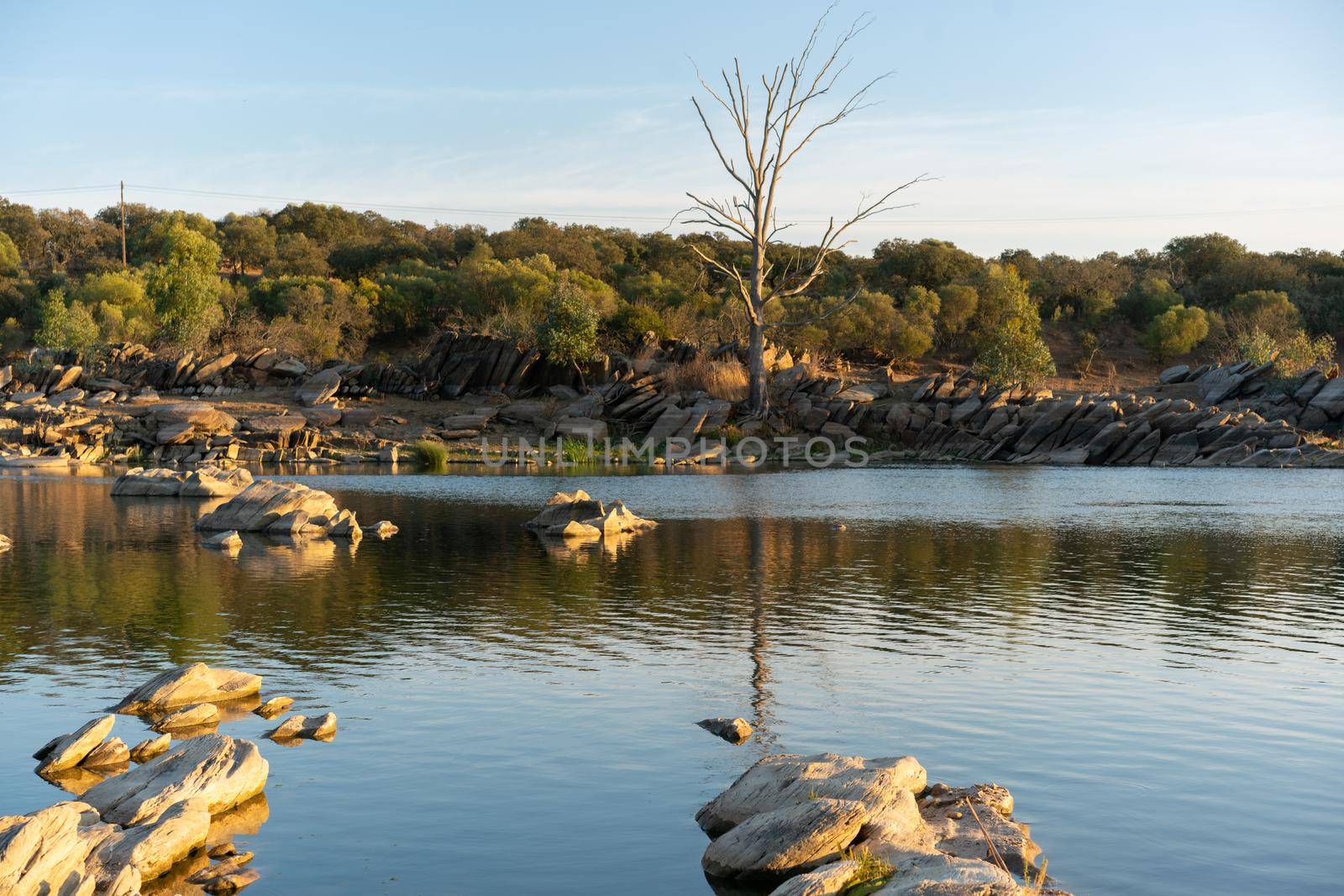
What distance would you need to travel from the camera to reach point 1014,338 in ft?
287

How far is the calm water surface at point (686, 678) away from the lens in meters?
11.8

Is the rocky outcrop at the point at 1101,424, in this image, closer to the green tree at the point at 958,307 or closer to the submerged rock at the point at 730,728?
the green tree at the point at 958,307

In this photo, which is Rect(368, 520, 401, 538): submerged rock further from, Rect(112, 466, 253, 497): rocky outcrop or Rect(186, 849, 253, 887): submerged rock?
Rect(186, 849, 253, 887): submerged rock

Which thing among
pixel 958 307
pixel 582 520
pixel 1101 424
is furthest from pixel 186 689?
pixel 958 307

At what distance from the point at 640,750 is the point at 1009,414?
2645 inches

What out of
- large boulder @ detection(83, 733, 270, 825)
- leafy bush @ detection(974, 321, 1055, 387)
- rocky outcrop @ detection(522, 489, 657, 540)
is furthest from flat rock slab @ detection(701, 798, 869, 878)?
leafy bush @ detection(974, 321, 1055, 387)

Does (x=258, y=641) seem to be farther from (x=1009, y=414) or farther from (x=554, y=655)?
(x=1009, y=414)

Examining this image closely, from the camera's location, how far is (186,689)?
53.7 ft

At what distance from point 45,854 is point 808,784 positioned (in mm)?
6596

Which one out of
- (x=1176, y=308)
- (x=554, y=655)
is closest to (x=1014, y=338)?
(x=1176, y=308)

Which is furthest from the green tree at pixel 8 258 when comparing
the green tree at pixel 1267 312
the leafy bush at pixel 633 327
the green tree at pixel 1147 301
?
the green tree at pixel 1267 312

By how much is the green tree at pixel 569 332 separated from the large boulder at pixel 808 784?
71120 millimetres

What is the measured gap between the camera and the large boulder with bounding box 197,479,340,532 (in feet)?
125

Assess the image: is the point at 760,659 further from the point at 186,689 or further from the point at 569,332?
the point at 569,332
